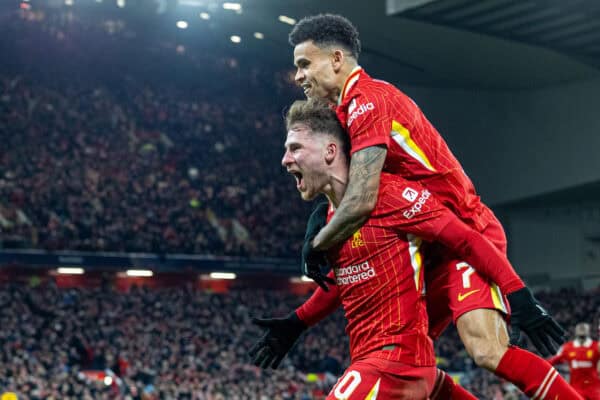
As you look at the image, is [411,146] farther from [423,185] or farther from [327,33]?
[327,33]

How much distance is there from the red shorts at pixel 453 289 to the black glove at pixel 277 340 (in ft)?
2.83

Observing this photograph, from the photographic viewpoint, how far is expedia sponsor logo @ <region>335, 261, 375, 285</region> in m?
4.99

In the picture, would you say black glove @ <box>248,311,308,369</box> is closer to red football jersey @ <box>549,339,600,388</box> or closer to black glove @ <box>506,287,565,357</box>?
black glove @ <box>506,287,565,357</box>

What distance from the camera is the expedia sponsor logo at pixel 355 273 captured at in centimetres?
499

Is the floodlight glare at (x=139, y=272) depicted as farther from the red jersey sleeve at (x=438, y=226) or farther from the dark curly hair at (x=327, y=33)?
the red jersey sleeve at (x=438, y=226)

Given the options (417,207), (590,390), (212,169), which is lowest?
(212,169)

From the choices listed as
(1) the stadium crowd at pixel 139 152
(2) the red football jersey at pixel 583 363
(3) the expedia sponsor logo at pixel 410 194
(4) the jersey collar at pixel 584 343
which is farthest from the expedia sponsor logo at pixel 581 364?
(1) the stadium crowd at pixel 139 152

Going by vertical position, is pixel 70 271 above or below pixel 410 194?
below

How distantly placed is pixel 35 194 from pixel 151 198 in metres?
5.18

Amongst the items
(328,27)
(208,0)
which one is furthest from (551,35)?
(328,27)

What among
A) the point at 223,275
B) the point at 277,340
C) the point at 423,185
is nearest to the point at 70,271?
the point at 223,275

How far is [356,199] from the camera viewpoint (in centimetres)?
500

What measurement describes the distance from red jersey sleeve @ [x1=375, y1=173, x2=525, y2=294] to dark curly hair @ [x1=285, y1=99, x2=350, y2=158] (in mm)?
404

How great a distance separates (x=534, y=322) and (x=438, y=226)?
739 mm
